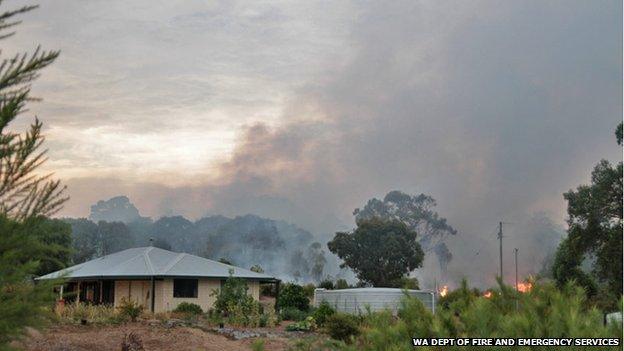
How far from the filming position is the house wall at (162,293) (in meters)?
43.6

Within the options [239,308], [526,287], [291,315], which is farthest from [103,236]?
[526,287]

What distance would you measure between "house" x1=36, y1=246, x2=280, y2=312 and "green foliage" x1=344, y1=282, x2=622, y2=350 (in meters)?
37.0

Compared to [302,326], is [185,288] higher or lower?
higher

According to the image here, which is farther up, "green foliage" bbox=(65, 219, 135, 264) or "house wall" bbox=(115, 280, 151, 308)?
"green foliage" bbox=(65, 219, 135, 264)

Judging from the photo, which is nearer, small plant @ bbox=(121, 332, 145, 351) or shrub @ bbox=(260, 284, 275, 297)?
Answer: small plant @ bbox=(121, 332, 145, 351)

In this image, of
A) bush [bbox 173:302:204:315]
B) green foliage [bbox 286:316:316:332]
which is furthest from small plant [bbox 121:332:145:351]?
bush [bbox 173:302:204:315]

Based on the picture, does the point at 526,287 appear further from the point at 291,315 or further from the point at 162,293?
the point at 162,293

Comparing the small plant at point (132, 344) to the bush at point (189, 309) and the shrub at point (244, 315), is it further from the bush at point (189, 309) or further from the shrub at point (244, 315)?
the bush at point (189, 309)

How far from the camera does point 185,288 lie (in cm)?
4453

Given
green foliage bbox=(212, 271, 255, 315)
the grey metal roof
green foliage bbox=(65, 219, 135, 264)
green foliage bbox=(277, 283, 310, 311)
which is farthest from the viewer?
green foliage bbox=(65, 219, 135, 264)

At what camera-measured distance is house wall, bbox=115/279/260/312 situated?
143 ft

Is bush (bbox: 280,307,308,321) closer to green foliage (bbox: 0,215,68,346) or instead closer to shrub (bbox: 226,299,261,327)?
shrub (bbox: 226,299,261,327)

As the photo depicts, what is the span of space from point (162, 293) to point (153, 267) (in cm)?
181

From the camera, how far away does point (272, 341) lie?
2459 centimetres
